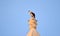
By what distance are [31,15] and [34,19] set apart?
14cm

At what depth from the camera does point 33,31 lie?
181 feet

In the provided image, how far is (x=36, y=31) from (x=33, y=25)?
149 millimetres

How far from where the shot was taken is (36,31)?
5519cm

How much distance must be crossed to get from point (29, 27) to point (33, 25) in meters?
0.13

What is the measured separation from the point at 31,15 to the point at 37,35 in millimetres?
544

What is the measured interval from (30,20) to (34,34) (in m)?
0.43

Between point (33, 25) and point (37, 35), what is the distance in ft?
0.88

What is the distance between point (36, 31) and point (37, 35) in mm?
125

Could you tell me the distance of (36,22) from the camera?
182ft

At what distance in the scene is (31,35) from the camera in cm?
5500

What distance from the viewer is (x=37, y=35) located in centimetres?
5509

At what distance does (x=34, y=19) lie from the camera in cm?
5534

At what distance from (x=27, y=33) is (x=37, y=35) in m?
0.26

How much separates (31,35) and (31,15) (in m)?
0.60
